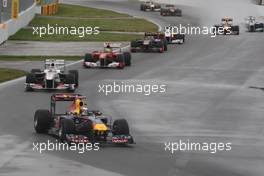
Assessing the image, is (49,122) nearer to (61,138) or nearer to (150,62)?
(61,138)

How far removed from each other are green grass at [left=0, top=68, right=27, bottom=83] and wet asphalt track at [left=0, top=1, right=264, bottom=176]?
7.10 ft

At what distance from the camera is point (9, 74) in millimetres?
38562

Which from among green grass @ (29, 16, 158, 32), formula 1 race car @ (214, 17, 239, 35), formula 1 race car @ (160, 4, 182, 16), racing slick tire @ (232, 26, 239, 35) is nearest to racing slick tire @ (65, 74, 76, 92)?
green grass @ (29, 16, 158, 32)

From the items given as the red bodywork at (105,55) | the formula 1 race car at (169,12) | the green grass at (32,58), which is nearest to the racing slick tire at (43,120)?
the red bodywork at (105,55)

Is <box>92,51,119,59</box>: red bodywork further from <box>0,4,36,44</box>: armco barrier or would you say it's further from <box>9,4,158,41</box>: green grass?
<box>9,4,158,41</box>: green grass

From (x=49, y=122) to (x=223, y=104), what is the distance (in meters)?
9.79

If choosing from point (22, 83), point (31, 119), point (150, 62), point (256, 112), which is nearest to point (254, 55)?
point (150, 62)

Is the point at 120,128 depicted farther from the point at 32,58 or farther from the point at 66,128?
the point at 32,58

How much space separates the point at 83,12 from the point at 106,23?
659 inches

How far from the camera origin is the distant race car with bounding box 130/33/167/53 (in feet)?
177

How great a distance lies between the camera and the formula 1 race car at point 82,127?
20.8 metres

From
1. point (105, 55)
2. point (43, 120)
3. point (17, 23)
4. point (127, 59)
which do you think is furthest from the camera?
point (17, 23)

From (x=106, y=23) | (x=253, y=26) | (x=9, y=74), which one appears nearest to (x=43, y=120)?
(x=9, y=74)

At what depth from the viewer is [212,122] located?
26.0 meters
